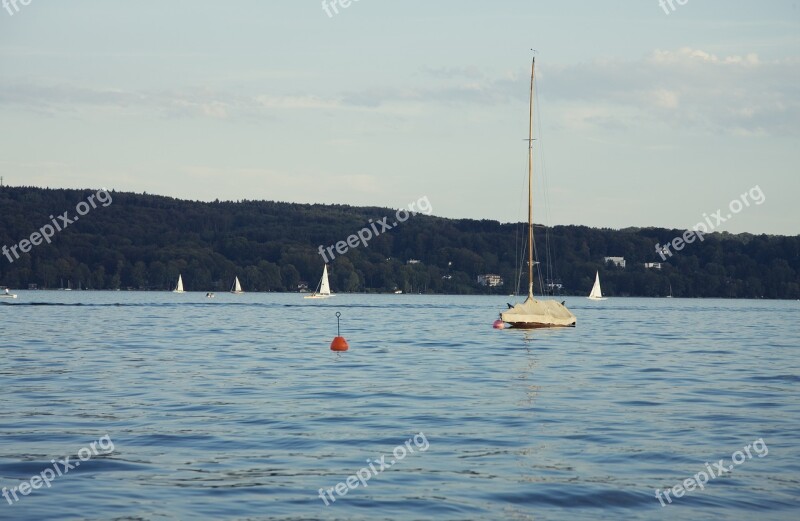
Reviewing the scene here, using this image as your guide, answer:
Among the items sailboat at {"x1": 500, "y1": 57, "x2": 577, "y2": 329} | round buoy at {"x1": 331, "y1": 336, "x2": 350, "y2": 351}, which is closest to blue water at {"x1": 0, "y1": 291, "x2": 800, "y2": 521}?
round buoy at {"x1": 331, "y1": 336, "x2": 350, "y2": 351}

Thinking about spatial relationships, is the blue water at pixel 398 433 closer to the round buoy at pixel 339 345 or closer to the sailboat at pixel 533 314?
the round buoy at pixel 339 345

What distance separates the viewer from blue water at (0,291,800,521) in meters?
17.8

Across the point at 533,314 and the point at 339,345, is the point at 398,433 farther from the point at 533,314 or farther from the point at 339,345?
the point at 533,314

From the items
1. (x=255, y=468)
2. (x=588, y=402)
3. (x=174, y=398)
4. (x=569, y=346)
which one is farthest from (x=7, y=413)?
(x=569, y=346)

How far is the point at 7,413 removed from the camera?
27.7 meters

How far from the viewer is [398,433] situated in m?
25.1

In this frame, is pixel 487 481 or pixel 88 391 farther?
pixel 88 391

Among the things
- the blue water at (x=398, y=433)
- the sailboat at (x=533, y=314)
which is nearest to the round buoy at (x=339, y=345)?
the blue water at (x=398, y=433)

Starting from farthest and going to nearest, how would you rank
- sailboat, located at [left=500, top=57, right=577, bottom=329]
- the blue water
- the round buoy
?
sailboat, located at [left=500, top=57, right=577, bottom=329] → the round buoy → the blue water

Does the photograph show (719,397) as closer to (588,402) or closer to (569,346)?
(588,402)

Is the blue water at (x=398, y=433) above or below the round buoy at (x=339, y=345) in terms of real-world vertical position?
below

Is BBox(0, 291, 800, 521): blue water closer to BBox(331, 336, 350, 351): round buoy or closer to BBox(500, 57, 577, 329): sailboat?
BBox(331, 336, 350, 351): round buoy

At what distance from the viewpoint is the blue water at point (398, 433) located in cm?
1783

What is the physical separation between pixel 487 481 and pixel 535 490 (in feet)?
3.57
